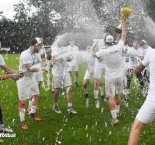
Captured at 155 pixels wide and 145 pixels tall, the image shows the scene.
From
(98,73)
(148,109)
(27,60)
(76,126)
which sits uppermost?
(27,60)

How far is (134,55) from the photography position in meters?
17.4

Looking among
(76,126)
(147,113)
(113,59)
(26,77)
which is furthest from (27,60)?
(147,113)

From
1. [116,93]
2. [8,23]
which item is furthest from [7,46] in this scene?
[116,93]

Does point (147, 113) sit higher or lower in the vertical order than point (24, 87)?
higher

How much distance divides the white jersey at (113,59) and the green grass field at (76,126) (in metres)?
1.29

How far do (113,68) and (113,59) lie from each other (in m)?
0.26

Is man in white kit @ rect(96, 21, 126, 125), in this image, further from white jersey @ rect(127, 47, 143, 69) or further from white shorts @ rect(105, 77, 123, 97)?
white jersey @ rect(127, 47, 143, 69)

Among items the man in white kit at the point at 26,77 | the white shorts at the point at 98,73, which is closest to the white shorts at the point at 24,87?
the man in white kit at the point at 26,77

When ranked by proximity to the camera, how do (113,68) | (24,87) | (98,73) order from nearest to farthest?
(24,87)
(113,68)
(98,73)

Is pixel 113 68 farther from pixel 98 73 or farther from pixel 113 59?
pixel 98 73

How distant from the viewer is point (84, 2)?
5922 cm

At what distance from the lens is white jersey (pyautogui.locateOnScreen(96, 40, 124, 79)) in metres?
10.8

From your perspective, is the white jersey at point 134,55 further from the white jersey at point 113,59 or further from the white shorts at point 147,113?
the white shorts at point 147,113

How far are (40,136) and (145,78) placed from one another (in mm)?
8077
